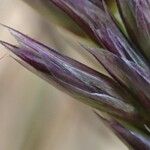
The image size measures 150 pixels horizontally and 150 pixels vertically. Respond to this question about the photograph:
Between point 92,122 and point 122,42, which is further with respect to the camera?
point 92,122

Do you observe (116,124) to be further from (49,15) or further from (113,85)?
(49,15)

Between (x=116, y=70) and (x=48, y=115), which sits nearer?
(x=116, y=70)

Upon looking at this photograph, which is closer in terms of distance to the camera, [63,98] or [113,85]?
[113,85]

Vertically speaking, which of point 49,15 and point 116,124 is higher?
point 49,15

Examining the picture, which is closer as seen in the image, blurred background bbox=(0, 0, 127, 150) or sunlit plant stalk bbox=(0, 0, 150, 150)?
sunlit plant stalk bbox=(0, 0, 150, 150)

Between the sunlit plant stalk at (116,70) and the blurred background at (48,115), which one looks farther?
the blurred background at (48,115)

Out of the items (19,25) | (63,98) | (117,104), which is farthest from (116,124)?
(19,25)

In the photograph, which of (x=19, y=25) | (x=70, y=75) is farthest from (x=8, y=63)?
(x=70, y=75)

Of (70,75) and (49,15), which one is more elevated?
(49,15)

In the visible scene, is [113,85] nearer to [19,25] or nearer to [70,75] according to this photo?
[70,75]
